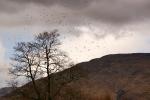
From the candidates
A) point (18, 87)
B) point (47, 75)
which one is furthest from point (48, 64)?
point (18, 87)

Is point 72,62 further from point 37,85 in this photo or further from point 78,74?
point 37,85

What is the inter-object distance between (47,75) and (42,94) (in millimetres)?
3634

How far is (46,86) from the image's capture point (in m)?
60.5

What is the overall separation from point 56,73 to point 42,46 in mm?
4487

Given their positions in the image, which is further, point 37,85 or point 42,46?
point 37,85

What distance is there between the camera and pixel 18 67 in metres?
60.6

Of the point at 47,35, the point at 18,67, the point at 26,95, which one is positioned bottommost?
the point at 26,95

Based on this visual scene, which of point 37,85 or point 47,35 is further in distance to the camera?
point 37,85

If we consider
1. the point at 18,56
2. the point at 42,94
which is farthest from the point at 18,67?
the point at 42,94

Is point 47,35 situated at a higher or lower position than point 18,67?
higher

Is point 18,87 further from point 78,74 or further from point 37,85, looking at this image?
point 78,74

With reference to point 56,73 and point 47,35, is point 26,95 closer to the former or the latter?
point 56,73

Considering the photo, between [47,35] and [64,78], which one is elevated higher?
[47,35]

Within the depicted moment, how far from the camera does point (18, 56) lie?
6088 centimetres
